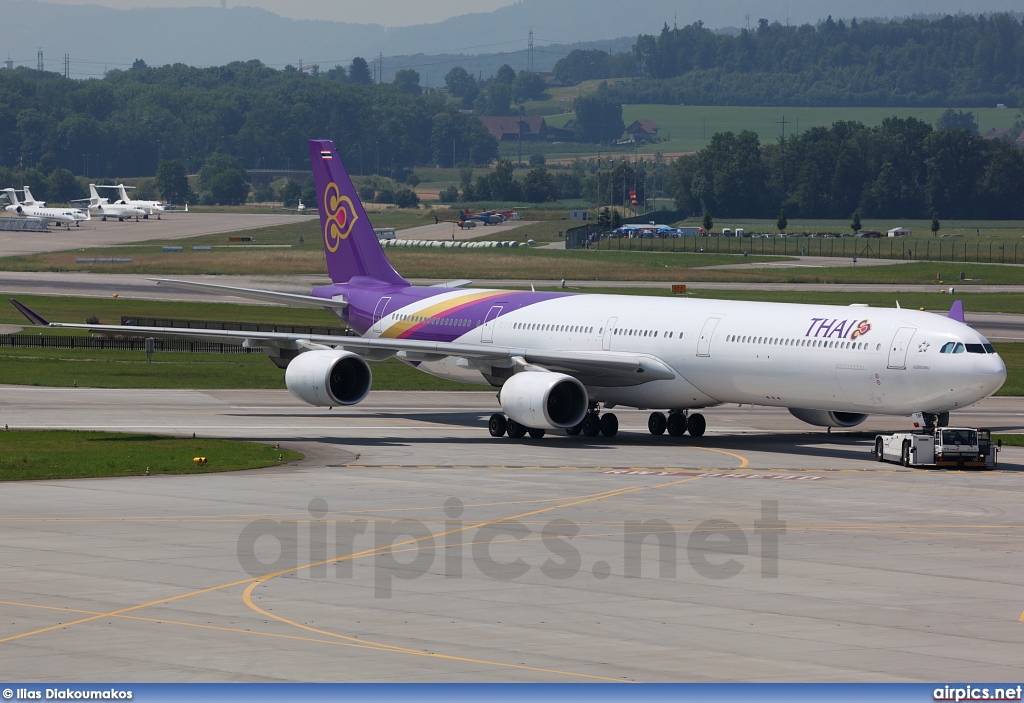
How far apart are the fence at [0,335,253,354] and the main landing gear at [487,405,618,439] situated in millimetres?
32506

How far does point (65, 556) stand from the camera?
28.7 metres

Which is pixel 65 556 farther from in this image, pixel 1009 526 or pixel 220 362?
pixel 220 362

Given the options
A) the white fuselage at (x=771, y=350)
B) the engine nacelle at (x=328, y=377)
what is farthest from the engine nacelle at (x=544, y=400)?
the engine nacelle at (x=328, y=377)

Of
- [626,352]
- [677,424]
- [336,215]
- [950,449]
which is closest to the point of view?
[950,449]

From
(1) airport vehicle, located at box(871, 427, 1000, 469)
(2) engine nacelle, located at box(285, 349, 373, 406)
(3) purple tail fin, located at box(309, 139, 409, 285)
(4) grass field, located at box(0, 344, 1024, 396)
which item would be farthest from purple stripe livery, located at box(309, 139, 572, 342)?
(1) airport vehicle, located at box(871, 427, 1000, 469)

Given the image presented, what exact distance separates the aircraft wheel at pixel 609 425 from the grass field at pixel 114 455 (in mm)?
12354

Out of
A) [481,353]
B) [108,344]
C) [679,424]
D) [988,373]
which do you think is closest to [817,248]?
[108,344]

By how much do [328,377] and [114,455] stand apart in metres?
9.74

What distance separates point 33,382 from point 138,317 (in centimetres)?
2935

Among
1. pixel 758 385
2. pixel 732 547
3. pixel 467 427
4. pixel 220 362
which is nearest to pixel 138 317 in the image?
pixel 220 362

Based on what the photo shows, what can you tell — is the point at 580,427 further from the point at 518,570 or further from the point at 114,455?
the point at 518,570

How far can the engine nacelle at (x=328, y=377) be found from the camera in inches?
2046

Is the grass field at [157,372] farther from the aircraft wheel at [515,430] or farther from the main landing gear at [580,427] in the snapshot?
the aircraft wheel at [515,430]

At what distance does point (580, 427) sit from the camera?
5366cm
